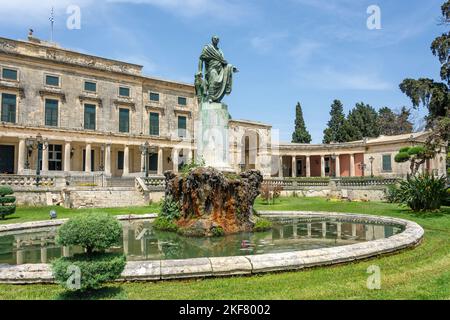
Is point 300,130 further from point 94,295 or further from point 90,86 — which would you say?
point 94,295

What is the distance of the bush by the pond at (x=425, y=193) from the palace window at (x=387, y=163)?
35687 mm

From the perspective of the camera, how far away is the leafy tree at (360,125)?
217 feet

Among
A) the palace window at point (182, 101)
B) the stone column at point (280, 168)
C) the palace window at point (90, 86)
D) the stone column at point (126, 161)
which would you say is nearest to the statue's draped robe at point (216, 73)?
the stone column at point (126, 161)

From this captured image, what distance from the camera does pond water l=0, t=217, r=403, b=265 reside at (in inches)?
317

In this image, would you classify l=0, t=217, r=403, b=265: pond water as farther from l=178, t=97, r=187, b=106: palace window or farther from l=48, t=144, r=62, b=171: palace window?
l=178, t=97, r=187, b=106: palace window

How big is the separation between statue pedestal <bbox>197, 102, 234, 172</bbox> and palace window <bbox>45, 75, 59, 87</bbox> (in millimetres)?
33411

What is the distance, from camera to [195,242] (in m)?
9.68

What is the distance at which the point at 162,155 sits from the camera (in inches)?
1847

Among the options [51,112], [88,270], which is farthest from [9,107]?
[88,270]

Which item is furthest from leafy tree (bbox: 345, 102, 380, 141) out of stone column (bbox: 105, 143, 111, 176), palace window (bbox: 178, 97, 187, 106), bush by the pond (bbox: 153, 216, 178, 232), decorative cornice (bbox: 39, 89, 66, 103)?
bush by the pond (bbox: 153, 216, 178, 232)

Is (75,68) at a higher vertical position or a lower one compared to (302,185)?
higher
